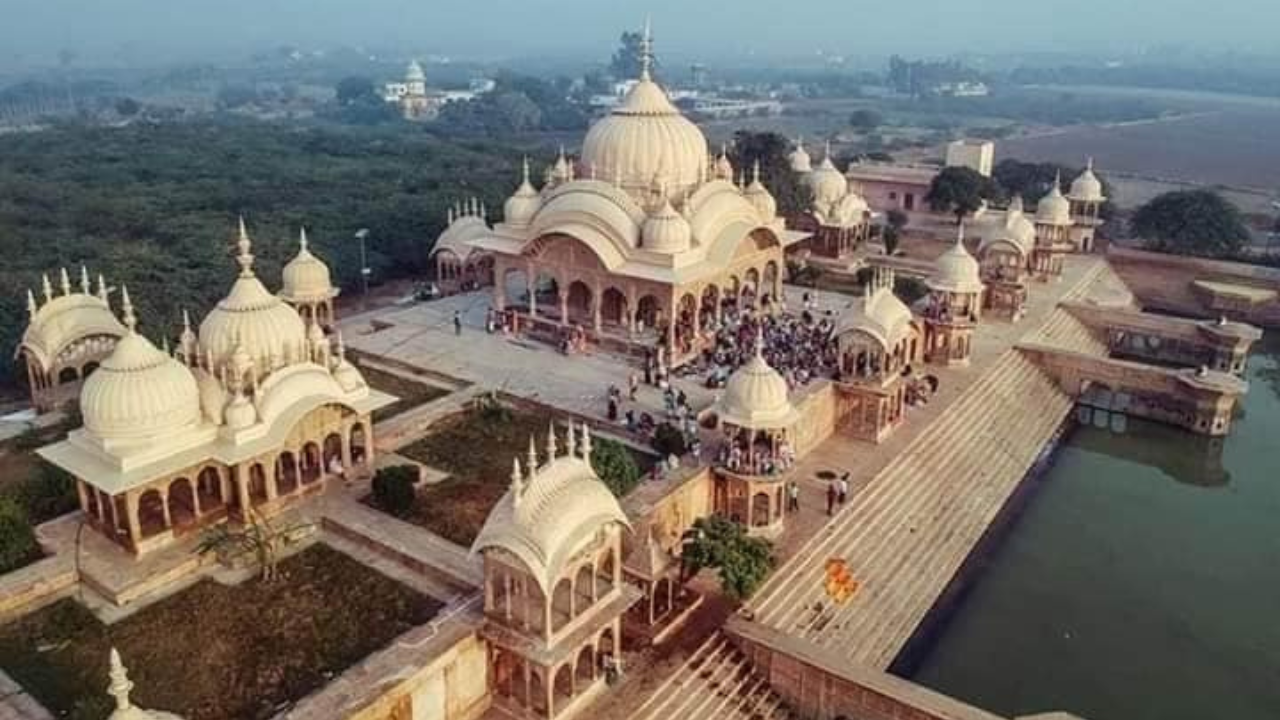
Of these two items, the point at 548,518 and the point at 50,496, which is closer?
the point at 548,518

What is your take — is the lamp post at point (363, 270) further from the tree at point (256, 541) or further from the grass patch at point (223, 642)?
the grass patch at point (223, 642)

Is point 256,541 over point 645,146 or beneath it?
beneath

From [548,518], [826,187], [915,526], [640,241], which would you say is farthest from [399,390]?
[826,187]

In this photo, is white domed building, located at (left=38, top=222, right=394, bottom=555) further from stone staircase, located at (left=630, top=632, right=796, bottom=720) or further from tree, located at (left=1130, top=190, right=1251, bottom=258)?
tree, located at (left=1130, top=190, right=1251, bottom=258)

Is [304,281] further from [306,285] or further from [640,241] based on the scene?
[640,241]

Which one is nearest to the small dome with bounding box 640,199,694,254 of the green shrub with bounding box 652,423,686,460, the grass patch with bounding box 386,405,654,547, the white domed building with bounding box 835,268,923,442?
the white domed building with bounding box 835,268,923,442

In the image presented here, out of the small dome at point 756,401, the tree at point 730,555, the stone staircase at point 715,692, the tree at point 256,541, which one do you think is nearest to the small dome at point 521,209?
the small dome at point 756,401
